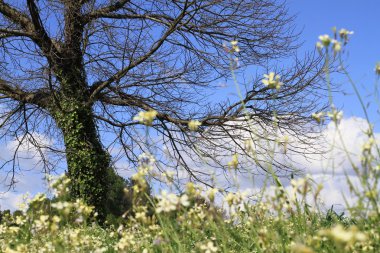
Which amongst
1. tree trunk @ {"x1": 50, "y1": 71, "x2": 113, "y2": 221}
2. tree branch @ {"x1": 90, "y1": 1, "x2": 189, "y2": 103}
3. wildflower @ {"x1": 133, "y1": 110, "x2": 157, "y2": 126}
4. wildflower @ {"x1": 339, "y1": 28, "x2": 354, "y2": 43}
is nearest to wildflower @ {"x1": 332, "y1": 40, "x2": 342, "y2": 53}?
wildflower @ {"x1": 339, "y1": 28, "x2": 354, "y2": 43}

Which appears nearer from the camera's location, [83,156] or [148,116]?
[148,116]

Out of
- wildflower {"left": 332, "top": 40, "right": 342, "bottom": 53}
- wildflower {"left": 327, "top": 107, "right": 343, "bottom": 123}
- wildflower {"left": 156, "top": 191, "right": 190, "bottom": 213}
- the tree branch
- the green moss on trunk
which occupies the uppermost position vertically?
the tree branch

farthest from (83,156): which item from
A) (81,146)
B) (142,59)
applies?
(142,59)

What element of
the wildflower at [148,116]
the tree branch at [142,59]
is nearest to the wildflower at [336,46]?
the wildflower at [148,116]

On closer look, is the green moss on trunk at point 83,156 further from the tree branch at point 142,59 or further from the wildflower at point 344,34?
the wildflower at point 344,34

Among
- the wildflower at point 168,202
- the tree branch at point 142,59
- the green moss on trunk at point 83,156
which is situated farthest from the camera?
the green moss on trunk at point 83,156

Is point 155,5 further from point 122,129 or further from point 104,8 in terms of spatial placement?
point 122,129

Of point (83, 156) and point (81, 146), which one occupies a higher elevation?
point (81, 146)

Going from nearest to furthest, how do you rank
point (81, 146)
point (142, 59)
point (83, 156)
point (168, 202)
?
1. point (168, 202)
2. point (142, 59)
3. point (83, 156)
4. point (81, 146)

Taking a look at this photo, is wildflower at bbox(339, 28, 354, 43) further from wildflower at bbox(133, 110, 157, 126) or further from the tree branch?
the tree branch

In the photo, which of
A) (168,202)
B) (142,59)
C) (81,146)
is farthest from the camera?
(81,146)

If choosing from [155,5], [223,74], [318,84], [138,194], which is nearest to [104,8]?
[155,5]

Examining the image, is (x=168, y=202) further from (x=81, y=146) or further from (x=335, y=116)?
(x=81, y=146)

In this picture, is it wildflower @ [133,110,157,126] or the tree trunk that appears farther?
the tree trunk
